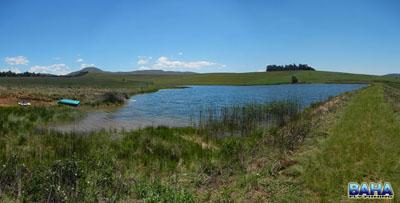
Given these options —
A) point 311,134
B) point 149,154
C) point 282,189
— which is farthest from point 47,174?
point 311,134

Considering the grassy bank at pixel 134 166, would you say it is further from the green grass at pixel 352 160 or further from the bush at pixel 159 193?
the green grass at pixel 352 160

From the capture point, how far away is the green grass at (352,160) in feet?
24.7

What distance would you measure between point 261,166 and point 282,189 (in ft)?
6.97

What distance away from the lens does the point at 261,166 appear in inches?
380

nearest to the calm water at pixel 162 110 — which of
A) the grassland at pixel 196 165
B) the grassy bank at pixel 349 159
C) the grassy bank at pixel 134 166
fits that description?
the grassy bank at pixel 134 166

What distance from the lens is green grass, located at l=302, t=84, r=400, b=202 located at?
754cm

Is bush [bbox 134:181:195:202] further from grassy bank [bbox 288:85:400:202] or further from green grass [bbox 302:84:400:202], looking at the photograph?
green grass [bbox 302:84:400:202]

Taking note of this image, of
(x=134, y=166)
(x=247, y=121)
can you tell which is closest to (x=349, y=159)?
(x=134, y=166)

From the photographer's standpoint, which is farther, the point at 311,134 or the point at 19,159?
the point at 311,134

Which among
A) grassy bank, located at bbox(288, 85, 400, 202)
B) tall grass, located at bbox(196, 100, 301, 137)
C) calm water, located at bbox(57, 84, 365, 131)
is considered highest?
grassy bank, located at bbox(288, 85, 400, 202)

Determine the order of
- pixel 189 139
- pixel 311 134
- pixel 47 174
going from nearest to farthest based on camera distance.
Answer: pixel 47 174
pixel 311 134
pixel 189 139

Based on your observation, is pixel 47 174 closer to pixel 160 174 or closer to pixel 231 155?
pixel 160 174

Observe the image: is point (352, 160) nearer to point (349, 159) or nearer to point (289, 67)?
point (349, 159)

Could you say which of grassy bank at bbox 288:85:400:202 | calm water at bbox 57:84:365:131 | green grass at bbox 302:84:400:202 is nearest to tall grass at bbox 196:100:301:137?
calm water at bbox 57:84:365:131
